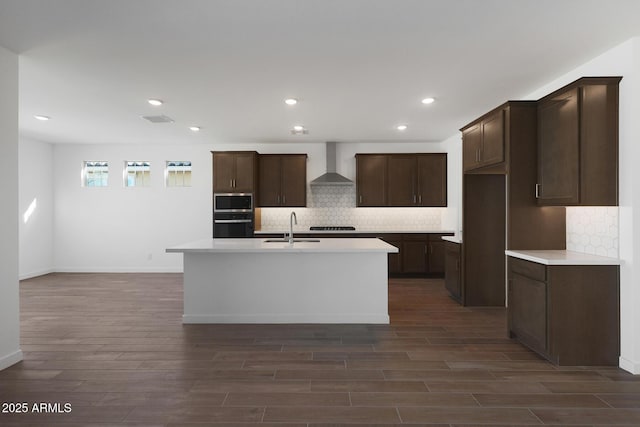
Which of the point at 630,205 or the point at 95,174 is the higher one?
the point at 95,174

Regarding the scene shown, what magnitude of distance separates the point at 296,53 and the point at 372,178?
170 inches

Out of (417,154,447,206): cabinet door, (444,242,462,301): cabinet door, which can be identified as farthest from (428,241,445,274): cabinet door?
(444,242,462,301): cabinet door

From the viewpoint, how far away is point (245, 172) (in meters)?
6.95

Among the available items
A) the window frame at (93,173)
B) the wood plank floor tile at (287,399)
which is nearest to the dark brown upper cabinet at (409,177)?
the wood plank floor tile at (287,399)

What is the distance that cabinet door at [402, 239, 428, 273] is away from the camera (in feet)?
22.7

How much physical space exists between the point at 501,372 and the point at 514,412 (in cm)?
61

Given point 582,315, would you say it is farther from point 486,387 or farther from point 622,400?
point 486,387

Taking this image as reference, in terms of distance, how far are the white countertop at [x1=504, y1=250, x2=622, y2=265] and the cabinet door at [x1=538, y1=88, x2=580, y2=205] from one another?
0.47 meters

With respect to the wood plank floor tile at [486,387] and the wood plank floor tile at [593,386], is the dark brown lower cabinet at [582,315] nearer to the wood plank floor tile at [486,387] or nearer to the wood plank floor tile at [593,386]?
the wood plank floor tile at [593,386]

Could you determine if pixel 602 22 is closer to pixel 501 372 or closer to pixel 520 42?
pixel 520 42

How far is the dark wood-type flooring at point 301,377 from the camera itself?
90.9 inches

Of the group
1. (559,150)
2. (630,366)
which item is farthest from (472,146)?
(630,366)

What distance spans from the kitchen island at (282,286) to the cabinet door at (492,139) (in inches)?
59.2

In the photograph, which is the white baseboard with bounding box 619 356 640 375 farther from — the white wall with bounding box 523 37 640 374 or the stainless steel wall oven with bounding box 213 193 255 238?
the stainless steel wall oven with bounding box 213 193 255 238
